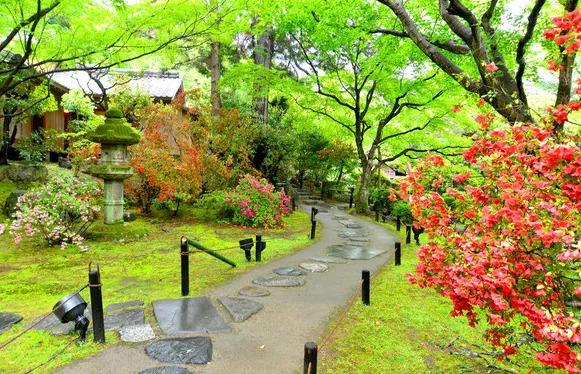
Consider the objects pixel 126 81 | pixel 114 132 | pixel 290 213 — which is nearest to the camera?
pixel 114 132

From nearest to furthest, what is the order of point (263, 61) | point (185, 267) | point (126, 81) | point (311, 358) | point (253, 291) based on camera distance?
point (311, 358) < point (185, 267) < point (253, 291) < point (126, 81) < point (263, 61)

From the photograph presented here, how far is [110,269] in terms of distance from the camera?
24.3 feet

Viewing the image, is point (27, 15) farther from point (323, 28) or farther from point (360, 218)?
point (360, 218)

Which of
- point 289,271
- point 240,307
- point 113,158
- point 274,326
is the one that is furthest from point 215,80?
point 274,326

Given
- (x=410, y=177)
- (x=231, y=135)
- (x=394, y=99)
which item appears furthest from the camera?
(x=394, y=99)

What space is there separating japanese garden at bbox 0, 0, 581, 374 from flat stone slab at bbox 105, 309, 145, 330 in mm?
34

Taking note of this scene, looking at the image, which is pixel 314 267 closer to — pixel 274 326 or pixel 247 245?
pixel 247 245

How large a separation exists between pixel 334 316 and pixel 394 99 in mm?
11395

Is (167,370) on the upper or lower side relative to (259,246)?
lower

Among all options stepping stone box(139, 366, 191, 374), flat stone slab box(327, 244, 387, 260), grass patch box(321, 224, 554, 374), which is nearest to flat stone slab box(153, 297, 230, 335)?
stepping stone box(139, 366, 191, 374)

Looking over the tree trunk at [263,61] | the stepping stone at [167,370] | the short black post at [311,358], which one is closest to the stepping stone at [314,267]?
the stepping stone at [167,370]

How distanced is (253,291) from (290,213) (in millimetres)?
9149

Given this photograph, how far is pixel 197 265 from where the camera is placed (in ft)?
25.9

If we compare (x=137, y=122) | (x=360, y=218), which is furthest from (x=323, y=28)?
(x=137, y=122)
